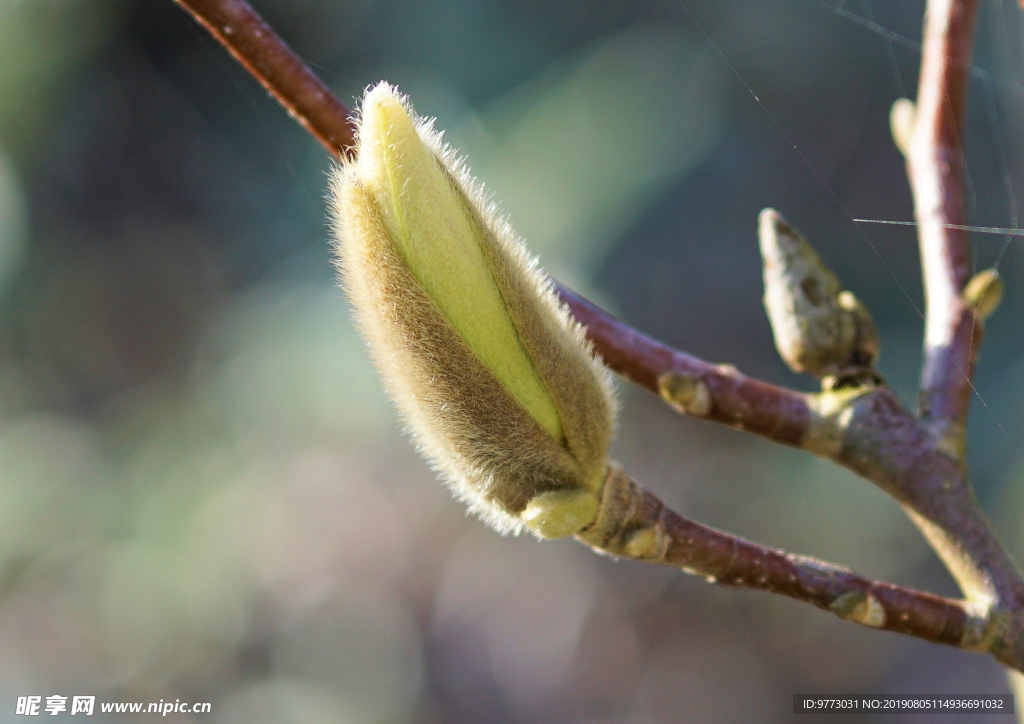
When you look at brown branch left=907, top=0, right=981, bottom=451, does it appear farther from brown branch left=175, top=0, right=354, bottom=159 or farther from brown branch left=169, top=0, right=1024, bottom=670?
brown branch left=175, top=0, right=354, bottom=159

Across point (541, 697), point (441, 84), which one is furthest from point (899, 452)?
point (441, 84)

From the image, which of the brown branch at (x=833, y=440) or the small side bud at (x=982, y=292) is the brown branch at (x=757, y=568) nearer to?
the brown branch at (x=833, y=440)

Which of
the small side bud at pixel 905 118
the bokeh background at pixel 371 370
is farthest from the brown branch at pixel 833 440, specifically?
the bokeh background at pixel 371 370

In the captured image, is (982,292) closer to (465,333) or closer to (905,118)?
(905,118)

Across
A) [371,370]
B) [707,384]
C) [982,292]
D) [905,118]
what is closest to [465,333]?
[707,384]

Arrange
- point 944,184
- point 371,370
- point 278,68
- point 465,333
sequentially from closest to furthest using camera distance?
point 465,333 → point 278,68 → point 944,184 → point 371,370
